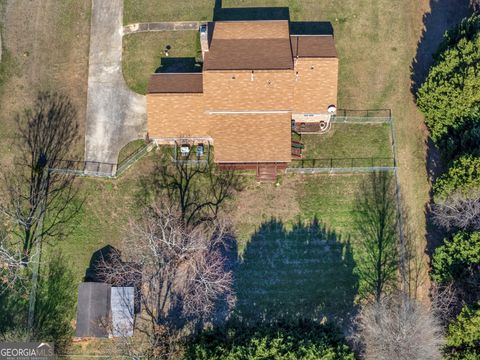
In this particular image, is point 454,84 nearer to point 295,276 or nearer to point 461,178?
point 461,178

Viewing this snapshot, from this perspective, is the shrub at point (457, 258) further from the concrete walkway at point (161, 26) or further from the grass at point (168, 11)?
the concrete walkway at point (161, 26)

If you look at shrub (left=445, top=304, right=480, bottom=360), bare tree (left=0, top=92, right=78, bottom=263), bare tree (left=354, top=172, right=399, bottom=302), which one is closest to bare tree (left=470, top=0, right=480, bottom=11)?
bare tree (left=354, top=172, right=399, bottom=302)

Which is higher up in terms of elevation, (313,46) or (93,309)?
(313,46)

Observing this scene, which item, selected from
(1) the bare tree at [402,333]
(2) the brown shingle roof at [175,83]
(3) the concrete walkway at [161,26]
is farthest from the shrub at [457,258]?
(3) the concrete walkway at [161,26]

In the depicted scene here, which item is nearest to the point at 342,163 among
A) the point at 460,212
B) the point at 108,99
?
the point at 460,212

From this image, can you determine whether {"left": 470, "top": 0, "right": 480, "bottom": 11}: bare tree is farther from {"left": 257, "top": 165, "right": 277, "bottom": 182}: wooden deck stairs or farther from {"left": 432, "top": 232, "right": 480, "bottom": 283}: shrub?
{"left": 257, "top": 165, "right": 277, "bottom": 182}: wooden deck stairs

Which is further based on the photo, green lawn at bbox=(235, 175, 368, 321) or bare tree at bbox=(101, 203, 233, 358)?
green lawn at bbox=(235, 175, 368, 321)
